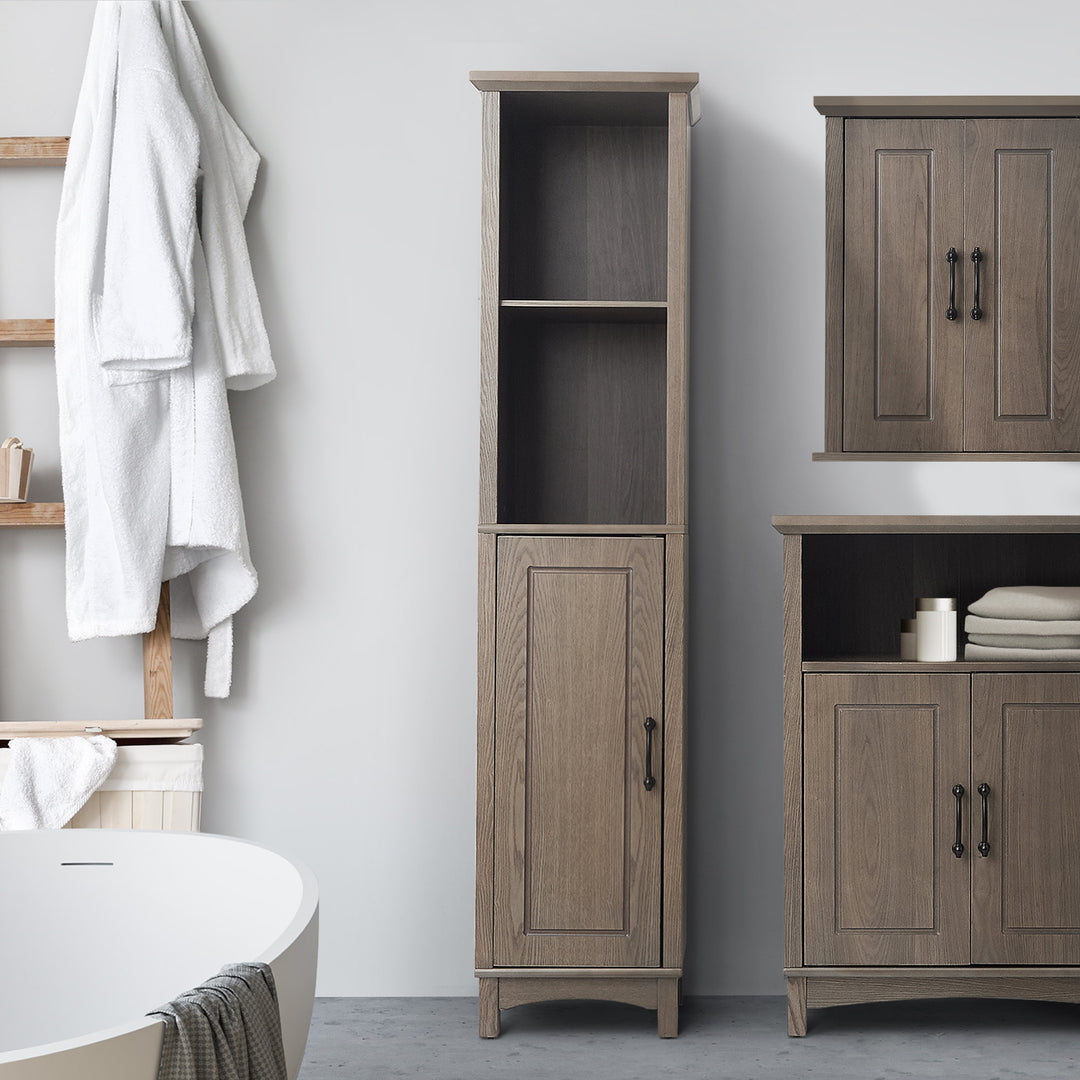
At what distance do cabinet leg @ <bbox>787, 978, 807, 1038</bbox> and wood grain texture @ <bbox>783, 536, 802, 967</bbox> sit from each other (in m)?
0.07

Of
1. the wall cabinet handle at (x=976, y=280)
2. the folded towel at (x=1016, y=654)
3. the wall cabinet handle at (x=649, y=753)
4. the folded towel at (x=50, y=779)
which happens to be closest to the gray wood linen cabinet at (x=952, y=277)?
the wall cabinet handle at (x=976, y=280)

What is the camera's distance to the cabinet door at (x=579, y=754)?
210cm

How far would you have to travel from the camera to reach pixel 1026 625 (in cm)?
211

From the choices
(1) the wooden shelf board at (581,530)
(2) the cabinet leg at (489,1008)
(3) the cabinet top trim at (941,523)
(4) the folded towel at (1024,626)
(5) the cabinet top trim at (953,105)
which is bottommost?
(2) the cabinet leg at (489,1008)

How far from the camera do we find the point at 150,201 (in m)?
2.19

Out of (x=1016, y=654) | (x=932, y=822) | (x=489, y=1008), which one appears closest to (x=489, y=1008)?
(x=489, y=1008)

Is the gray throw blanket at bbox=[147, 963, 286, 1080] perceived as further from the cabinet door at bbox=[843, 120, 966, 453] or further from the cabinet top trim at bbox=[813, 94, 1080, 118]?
the cabinet top trim at bbox=[813, 94, 1080, 118]

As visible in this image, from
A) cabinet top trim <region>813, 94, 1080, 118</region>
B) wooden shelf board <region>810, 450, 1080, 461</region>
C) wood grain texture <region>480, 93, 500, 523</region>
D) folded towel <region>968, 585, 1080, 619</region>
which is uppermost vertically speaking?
cabinet top trim <region>813, 94, 1080, 118</region>

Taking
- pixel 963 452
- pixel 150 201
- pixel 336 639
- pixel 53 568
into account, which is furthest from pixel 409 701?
pixel 963 452

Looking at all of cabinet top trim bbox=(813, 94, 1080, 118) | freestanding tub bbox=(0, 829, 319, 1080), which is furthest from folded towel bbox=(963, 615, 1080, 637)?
freestanding tub bbox=(0, 829, 319, 1080)

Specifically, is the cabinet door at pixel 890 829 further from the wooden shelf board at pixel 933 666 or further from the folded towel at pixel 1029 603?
the folded towel at pixel 1029 603

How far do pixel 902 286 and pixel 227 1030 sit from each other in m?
1.98

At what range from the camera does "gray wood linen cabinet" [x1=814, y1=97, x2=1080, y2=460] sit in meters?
2.36

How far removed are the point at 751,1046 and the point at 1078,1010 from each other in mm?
730
